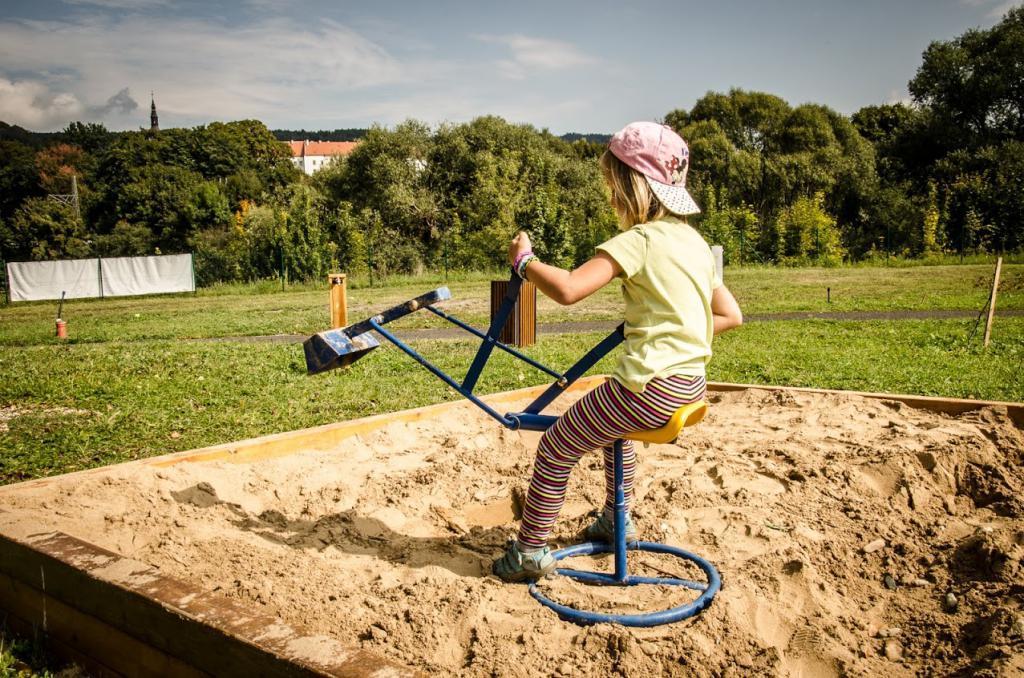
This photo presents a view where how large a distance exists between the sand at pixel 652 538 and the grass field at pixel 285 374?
1.41 m

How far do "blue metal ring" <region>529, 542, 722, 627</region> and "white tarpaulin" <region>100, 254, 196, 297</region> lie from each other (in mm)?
24399

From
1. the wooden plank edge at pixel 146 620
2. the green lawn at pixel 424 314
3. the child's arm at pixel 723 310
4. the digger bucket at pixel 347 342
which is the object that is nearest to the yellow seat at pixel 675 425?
the child's arm at pixel 723 310

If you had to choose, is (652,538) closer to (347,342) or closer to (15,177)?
(347,342)

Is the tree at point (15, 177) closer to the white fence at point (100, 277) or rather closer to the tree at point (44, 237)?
the tree at point (44, 237)

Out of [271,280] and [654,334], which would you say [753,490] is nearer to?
[654,334]

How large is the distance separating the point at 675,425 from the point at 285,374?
5842 millimetres

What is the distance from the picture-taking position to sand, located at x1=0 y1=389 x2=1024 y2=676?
2281 millimetres

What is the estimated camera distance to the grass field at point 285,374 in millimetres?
5223

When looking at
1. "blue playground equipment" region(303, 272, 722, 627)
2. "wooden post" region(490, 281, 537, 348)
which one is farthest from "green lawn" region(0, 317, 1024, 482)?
"blue playground equipment" region(303, 272, 722, 627)

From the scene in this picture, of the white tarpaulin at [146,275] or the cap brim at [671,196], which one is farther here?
the white tarpaulin at [146,275]

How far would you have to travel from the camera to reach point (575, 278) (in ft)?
7.64

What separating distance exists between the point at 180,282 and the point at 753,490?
25.1 m

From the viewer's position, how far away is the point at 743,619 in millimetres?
2459

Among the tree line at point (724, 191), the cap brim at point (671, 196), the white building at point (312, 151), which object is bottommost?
the cap brim at point (671, 196)
